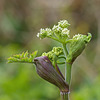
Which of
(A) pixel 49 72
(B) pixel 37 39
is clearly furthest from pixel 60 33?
(B) pixel 37 39

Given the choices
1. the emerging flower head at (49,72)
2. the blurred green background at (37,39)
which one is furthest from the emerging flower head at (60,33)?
the blurred green background at (37,39)

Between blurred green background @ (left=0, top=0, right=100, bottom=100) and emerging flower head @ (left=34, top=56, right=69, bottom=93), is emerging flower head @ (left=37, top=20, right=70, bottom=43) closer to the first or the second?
emerging flower head @ (left=34, top=56, right=69, bottom=93)

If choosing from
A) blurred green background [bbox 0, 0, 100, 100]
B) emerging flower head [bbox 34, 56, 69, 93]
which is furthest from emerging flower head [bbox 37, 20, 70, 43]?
blurred green background [bbox 0, 0, 100, 100]

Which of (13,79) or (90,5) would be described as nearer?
(13,79)

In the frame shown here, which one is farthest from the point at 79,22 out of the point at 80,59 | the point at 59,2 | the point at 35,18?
the point at 80,59

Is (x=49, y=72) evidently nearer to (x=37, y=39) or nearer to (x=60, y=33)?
(x=60, y=33)

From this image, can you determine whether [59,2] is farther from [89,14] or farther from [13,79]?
[13,79]
